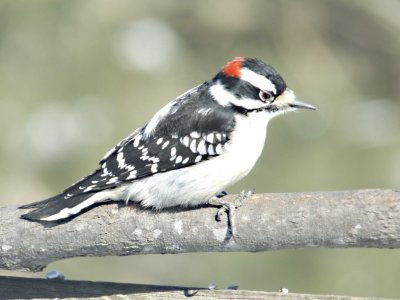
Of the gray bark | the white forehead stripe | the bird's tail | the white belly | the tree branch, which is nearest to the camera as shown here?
the tree branch

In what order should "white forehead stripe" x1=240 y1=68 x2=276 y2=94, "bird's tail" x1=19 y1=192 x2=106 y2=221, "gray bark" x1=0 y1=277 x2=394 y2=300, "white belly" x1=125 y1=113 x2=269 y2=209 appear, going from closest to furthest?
1. "gray bark" x1=0 y1=277 x2=394 y2=300
2. "bird's tail" x1=19 y1=192 x2=106 y2=221
3. "white belly" x1=125 y1=113 x2=269 y2=209
4. "white forehead stripe" x1=240 y1=68 x2=276 y2=94

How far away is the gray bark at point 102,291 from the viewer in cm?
307

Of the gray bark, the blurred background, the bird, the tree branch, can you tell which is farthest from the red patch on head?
the blurred background

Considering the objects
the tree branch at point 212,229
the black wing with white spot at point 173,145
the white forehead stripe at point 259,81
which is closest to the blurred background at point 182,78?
the black wing with white spot at point 173,145

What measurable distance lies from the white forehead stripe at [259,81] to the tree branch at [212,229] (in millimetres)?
549

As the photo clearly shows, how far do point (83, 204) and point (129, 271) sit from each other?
10.1 ft

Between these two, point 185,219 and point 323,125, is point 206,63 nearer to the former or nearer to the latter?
point 323,125

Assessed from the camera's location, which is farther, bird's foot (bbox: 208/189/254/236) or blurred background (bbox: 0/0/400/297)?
blurred background (bbox: 0/0/400/297)

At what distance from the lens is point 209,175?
3588 millimetres

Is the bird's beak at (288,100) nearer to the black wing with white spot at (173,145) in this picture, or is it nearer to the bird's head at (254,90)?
the bird's head at (254,90)

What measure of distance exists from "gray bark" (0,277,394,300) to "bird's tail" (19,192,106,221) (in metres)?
0.26

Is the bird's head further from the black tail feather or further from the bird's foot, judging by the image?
the black tail feather

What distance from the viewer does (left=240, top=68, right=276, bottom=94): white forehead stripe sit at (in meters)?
3.63

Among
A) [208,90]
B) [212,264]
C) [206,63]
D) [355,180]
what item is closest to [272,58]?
[206,63]
